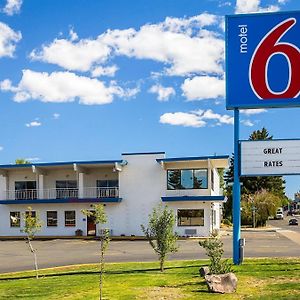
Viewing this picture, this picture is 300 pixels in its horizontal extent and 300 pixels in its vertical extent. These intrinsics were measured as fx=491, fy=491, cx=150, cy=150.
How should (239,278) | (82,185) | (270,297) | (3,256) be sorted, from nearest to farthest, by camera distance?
(270,297) → (239,278) → (3,256) → (82,185)

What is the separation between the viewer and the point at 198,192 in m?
40.7

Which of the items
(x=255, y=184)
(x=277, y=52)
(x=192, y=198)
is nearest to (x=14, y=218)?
(x=192, y=198)

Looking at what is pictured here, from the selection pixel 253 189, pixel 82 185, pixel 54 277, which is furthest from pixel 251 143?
pixel 253 189

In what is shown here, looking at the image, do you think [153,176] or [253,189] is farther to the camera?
[253,189]

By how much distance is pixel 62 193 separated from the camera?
4475cm

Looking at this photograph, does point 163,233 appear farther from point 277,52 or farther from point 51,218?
point 51,218

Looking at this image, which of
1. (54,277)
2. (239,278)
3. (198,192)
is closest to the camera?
(239,278)

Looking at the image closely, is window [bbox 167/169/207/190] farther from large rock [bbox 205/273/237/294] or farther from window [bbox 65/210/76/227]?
large rock [bbox 205/273/237/294]

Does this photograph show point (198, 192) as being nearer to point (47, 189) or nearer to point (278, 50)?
point (47, 189)

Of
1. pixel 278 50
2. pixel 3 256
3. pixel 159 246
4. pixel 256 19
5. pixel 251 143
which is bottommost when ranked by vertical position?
pixel 3 256

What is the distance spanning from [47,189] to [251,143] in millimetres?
29293

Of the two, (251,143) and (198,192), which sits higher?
(251,143)

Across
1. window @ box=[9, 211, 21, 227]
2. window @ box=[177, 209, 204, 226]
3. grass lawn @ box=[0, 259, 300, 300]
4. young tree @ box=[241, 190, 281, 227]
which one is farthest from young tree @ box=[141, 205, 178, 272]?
young tree @ box=[241, 190, 281, 227]

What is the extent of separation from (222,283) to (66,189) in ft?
109
